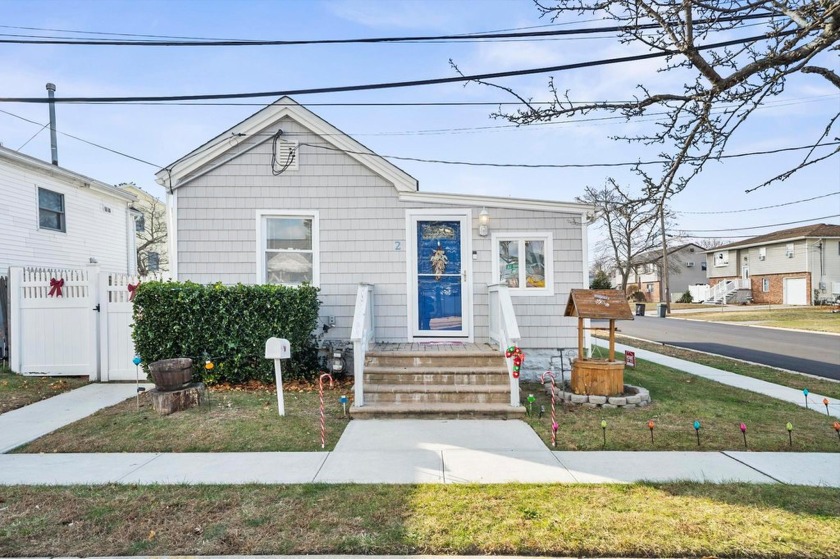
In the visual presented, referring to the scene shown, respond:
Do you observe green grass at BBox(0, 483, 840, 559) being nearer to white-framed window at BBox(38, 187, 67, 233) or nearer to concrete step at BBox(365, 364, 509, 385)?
concrete step at BBox(365, 364, 509, 385)

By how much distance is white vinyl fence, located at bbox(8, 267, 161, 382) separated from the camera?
800 cm

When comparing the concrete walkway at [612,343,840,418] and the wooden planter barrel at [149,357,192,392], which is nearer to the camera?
the wooden planter barrel at [149,357,192,392]

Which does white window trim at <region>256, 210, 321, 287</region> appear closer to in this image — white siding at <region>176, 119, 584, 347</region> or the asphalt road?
white siding at <region>176, 119, 584, 347</region>

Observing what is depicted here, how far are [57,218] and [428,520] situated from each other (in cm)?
1422

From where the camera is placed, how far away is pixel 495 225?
8.28m

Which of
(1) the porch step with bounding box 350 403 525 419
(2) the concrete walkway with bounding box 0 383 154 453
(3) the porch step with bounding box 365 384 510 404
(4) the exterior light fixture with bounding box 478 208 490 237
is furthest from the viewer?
(4) the exterior light fixture with bounding box 478 208 490 237

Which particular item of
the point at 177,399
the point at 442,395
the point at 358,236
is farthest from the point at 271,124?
the point at 442,395

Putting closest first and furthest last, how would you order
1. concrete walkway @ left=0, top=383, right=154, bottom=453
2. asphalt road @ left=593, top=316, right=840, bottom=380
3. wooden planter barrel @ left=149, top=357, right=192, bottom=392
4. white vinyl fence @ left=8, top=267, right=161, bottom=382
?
1. concrete walkway @ left=0, top=383, right=154, bottom=453
2. wooden planter barrel @ left=149, top=357, right=192, bottom=392
3. white vinyl fence @ left=8, top=267, right=161, bottom=382
4. asphalt road @ left=593, top=316, right=840, bottom=380

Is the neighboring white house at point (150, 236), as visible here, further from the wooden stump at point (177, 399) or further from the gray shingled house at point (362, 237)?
the wooden stump at point (177, 399)

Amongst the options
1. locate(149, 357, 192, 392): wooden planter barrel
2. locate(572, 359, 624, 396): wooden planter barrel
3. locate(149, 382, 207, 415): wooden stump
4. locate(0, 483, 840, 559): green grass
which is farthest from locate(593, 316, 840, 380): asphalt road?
locate(149, 357, 192, 392): wooden planter barrel

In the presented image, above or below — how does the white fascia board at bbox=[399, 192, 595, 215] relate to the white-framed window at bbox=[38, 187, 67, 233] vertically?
below

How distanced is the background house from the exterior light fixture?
113ft

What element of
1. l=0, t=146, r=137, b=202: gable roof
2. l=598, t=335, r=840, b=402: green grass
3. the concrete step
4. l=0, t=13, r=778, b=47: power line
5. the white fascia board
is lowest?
l=598, t=335, r=840, b=402: green grass

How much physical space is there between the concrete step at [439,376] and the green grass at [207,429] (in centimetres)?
73
